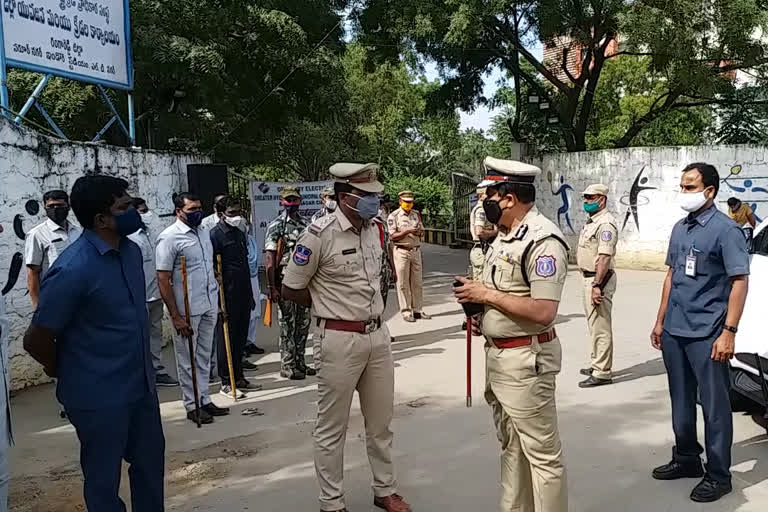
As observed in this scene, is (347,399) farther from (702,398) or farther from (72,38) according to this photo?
(72,38)

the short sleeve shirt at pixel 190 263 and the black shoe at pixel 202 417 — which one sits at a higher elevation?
the short sleeve shirt at pixel 190 263

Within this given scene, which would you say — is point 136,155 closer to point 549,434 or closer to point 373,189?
point 373,189

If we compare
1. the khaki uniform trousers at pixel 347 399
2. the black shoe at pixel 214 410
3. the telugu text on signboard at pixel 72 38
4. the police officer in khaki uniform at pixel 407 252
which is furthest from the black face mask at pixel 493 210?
the police officer in khaki uniform at pixel 407 252

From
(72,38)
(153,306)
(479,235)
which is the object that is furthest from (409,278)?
(72,38)

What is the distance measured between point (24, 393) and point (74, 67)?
3.45 meters

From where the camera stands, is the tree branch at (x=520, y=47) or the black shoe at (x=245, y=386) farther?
the tree branch at (x=520, y=47)

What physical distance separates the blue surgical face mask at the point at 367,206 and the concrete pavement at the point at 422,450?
5.59ft

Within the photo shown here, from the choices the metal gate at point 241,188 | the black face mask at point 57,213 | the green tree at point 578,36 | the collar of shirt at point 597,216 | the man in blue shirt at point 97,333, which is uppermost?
the green tree at point 578,36

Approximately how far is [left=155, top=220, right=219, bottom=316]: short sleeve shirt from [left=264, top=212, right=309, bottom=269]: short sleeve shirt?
88 centimetres

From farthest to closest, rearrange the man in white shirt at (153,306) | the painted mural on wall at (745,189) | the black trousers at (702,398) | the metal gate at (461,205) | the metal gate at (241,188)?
1. the metal gate at (461,205)
2. the metal gate at (241,188)
3. the painted mural on wall at (745,189)
4. the man in white shirt at (153,306)
5. the black trousers at (702,398)

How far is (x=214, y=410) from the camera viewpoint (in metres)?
5.76

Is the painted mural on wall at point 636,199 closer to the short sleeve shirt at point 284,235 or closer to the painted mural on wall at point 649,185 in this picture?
the painted mural on wall at point 649,185

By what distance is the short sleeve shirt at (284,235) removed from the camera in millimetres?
6434

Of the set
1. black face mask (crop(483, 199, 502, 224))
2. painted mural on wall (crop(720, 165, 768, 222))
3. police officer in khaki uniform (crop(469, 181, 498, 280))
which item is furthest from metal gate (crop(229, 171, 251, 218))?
black face mask (crop(483, 199, 502, 224))
